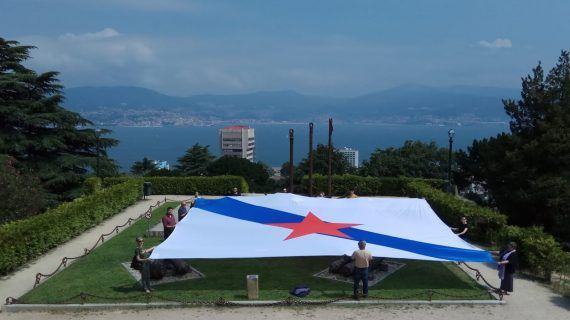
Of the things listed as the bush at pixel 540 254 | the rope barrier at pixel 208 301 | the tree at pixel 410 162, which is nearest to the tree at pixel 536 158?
the bush at pixel 540 254

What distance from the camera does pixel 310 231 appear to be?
591 inches

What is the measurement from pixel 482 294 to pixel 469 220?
23.0 feet

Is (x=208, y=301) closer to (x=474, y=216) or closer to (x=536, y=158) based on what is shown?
(x=474, y=216)

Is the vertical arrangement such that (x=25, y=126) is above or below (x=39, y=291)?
above

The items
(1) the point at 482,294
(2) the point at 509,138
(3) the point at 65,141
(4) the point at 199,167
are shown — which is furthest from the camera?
(4) the point at 199,167

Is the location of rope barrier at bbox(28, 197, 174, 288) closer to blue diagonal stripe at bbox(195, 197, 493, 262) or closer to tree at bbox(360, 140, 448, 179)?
blue diagonal stripe at bbox(195, 197, 493, 262)

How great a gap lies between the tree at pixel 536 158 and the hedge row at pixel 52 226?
66.1ft

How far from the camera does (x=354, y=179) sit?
3466 cm

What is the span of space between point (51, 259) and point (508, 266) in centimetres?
1416

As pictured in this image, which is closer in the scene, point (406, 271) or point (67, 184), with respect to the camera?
point (406, 271)

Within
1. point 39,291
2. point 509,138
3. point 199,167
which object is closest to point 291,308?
point 39,291

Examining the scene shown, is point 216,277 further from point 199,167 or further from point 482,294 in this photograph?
point 199,167

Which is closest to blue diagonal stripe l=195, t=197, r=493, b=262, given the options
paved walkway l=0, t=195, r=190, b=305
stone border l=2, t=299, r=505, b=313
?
stone border l=2, t=299, r=505, b=313

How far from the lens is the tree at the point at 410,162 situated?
57200 millimetres
